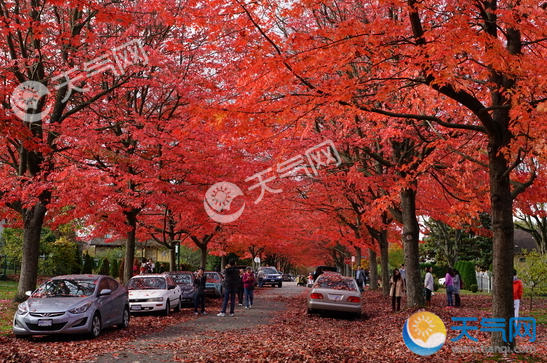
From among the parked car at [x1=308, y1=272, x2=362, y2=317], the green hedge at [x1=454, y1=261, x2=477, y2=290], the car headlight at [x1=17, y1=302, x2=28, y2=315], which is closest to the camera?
the car headlight at [x1=17, y1=302, x2=28, y2=315]

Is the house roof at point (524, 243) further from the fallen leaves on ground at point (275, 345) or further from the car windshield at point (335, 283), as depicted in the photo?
the fallen leaves on ground at point (275, 345)

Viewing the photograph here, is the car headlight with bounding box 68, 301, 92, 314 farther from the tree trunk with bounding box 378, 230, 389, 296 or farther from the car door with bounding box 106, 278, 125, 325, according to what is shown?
the tree trunk with bounding box 378, 230, 389, 296

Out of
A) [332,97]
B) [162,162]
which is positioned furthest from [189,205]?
[332,97]

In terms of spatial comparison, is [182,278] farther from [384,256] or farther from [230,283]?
[384,256]

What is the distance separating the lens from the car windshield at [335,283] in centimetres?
1895

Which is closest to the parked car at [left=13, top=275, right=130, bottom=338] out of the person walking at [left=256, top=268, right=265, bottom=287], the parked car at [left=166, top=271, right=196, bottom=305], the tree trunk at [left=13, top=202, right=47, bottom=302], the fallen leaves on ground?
the fallen leaves on ground

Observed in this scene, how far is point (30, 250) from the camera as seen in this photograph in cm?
1692

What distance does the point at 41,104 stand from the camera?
1719 centimetres

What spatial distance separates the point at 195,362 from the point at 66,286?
5.84 metres

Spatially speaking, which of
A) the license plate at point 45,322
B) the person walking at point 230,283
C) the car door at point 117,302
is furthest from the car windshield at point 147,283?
the license plate at point 45,322

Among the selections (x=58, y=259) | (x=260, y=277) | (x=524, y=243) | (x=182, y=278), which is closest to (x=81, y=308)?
(x=182, y=278)

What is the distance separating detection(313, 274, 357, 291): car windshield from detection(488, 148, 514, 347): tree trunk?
9.50 m

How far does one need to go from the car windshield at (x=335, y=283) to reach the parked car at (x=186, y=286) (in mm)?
6301

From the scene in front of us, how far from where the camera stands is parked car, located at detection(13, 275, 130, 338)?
12055 millimetres
